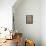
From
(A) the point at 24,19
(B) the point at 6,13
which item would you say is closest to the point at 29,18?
(A) the point at 24,19

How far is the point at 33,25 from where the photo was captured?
5.34 m

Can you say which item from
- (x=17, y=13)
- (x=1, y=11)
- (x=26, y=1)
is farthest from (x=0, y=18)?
(x=26, y=1)

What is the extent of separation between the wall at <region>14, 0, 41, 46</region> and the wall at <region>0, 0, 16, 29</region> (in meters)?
1.31

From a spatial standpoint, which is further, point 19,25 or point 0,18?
point 19,25

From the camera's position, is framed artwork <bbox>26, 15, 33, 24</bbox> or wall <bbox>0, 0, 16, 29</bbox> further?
framed artwork <bbox>26, 15, 33, 24</bbox>

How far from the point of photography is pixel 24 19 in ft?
17.5

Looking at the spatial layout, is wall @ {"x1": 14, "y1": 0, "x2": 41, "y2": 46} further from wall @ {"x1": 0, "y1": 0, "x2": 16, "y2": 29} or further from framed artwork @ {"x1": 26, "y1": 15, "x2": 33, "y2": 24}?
wall @ {"x1": 0, "y1": 0, "x2": 16, "y2": 29}

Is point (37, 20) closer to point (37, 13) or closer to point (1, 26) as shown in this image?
point (37, 13)

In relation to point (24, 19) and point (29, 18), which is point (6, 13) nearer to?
point (24, 19)

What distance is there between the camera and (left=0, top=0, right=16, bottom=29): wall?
3.95 m

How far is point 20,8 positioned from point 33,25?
1.04 m

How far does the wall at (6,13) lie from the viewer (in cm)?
395

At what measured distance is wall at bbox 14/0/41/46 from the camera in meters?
5.31

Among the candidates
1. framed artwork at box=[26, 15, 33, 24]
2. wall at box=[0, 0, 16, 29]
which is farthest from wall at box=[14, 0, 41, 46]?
wall at box=[0, 0, 16, 29]
